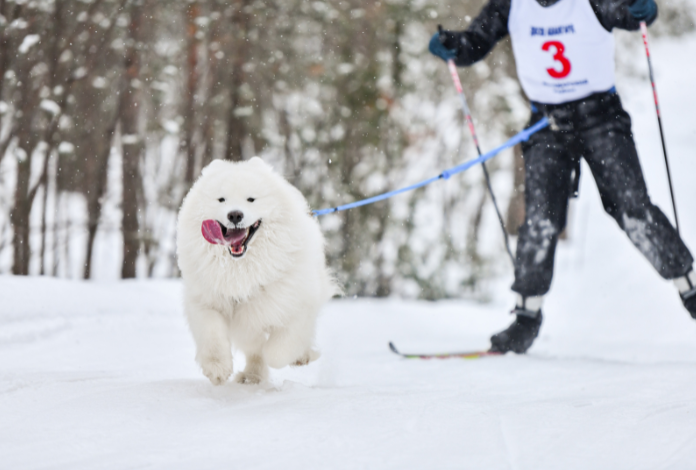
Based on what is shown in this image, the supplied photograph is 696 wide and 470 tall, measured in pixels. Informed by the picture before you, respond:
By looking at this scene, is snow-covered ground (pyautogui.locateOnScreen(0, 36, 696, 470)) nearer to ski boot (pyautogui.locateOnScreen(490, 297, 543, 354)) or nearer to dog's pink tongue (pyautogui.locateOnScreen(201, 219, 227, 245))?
ski boot (pyautogui.locateOnScreen(490, 297, 543, 354))

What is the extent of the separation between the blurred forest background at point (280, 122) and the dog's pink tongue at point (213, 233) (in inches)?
163

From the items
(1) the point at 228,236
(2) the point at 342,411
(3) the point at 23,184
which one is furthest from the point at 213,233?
(3) the point at 23,184

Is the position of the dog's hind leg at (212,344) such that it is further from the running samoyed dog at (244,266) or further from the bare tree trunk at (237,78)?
the bare tree trunk at (237,78)

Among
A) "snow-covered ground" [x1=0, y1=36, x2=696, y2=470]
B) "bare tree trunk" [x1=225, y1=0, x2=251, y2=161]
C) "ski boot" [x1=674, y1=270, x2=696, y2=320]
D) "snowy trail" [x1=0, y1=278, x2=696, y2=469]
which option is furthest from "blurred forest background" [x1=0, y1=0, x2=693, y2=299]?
"ski boot" [x1=674, y1=270, x2=696, y2=320]

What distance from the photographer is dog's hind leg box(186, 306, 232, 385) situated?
8.20ft

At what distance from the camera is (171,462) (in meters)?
1.54

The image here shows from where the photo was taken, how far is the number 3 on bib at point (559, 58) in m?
3.36

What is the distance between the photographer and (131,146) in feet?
24.2

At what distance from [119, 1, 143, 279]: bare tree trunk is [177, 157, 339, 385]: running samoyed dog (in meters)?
4.65

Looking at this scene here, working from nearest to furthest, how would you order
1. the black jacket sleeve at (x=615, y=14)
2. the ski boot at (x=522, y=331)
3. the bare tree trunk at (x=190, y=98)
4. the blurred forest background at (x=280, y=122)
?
the black jacket sleeve at (x=615, y=14) → the ski boot at (x=522, y=331) → the blurred forest background at (x=280, y=122) → the bare tree trunk at (x=190, y=98)

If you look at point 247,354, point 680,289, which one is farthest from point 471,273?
point 247,354

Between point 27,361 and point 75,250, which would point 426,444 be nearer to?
point 27,361

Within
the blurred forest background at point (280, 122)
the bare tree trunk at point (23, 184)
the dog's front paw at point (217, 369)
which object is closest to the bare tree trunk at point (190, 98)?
the blurred forest background at point (280, 122)

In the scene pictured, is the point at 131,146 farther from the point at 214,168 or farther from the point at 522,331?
the point at 522,331
